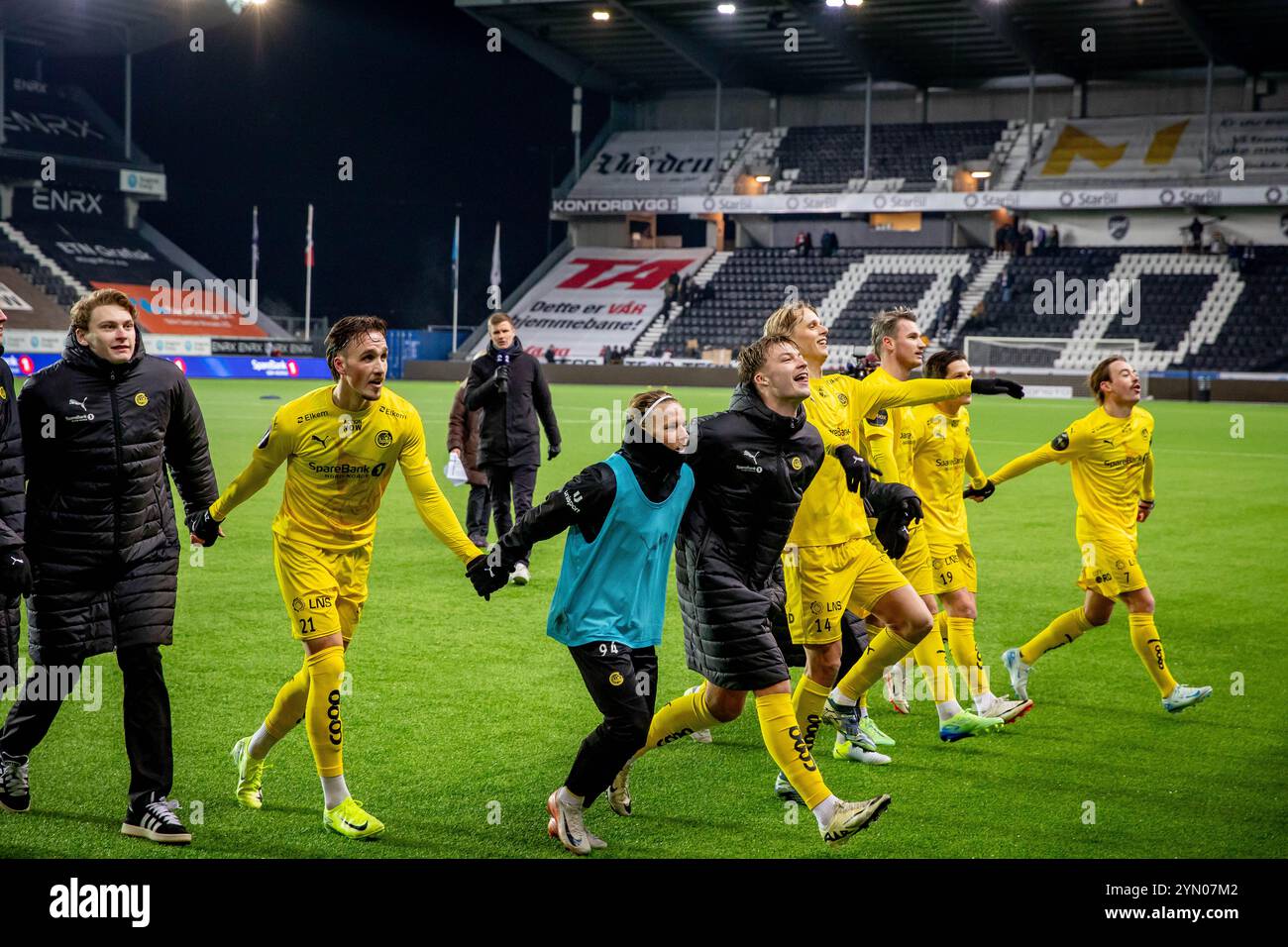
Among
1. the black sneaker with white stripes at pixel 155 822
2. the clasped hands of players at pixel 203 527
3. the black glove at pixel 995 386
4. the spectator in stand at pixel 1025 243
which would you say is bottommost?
the black sneaker with white stripes at pixel 155 822

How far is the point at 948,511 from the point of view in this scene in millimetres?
7410

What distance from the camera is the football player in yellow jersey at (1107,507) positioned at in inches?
299

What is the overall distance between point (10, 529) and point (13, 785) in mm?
1063

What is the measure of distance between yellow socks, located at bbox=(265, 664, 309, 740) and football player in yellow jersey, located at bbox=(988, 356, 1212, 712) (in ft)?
13.5

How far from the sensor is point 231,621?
9461mm

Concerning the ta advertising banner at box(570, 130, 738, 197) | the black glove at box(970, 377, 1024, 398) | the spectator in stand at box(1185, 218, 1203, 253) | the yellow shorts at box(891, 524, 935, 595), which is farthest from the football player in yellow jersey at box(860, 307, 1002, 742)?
the ta advertising banner at box(570, 130, 738, 197)

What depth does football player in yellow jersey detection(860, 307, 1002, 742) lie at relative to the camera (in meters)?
6.55

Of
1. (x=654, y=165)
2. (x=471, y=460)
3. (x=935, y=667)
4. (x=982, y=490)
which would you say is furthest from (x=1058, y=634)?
(x=654, y=165)

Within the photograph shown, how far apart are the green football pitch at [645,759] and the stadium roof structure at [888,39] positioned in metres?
36.4

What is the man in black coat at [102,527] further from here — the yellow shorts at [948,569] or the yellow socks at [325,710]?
the yellow shorts at [948,569]

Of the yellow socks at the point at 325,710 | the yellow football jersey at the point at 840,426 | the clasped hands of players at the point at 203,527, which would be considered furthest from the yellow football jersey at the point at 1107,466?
the clasped hands of players at the point at 203,527

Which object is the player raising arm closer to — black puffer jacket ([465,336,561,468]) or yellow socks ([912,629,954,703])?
yellow socks ([912,629,954,703])

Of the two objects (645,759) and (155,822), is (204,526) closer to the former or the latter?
(155,822)
